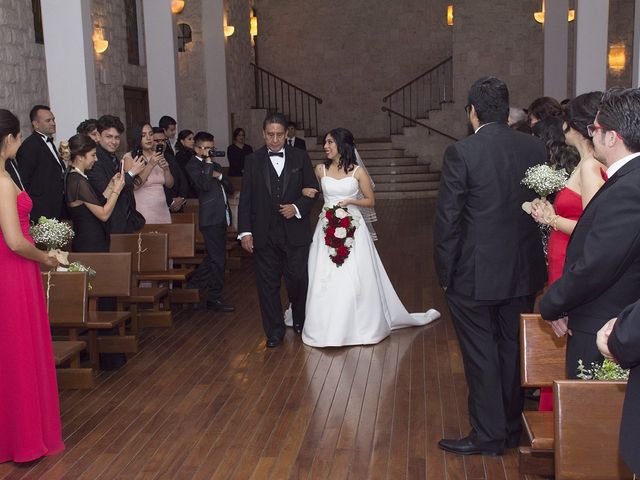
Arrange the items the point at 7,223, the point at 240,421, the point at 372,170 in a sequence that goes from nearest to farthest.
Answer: the point at 7,223
the point at 240,421
the point at 372,170

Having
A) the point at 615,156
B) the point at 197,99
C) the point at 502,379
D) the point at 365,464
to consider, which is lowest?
the point at 365,464

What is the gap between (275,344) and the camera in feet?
20.3

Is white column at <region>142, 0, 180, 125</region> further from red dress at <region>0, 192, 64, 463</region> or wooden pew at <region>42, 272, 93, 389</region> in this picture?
red dress at <region>0, 192, 64, 463</region>

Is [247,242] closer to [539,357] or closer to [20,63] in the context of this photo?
[539,357]

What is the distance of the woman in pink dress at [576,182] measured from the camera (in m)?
3.71

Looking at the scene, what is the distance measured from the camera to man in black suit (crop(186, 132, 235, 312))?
7289 mm

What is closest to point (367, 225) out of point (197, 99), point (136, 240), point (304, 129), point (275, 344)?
point (275, 344)

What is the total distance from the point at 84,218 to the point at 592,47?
5654mm

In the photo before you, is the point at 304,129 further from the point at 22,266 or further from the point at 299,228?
the point at 22,266

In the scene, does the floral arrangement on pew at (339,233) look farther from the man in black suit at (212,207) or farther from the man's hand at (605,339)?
the man's hand at (605,339)

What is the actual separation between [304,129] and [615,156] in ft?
58.4

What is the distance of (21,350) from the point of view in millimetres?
4027

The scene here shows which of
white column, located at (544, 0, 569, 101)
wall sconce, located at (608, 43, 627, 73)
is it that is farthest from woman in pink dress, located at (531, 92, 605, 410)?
wall sconce, located at (608, 43, 627, 73)

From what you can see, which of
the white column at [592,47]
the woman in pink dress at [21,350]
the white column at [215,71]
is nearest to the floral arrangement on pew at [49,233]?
the woman in pink dress at [21,350]
